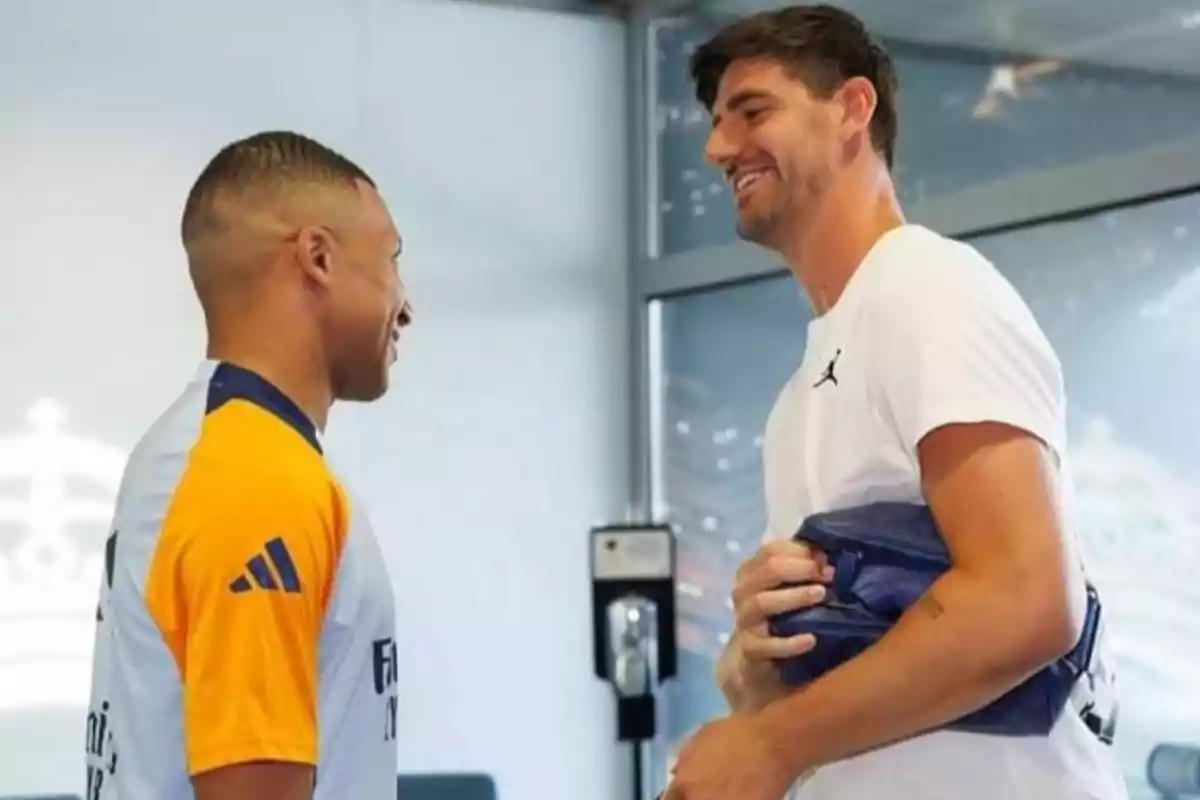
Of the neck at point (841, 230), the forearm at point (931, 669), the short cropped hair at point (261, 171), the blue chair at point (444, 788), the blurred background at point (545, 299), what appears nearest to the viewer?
the forearm at point (931, 669)

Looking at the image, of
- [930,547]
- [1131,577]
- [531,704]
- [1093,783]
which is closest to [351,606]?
[930,547]

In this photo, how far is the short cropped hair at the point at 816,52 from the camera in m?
1.40

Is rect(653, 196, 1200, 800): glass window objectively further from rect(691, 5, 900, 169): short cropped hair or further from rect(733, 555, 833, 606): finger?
rect(733, 555, 833, 606): finger

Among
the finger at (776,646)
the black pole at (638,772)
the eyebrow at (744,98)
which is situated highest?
the eyebrow at (744,98)

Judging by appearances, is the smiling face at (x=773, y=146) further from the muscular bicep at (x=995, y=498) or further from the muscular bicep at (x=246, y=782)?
the muscular bicep at (x=246, y=782)

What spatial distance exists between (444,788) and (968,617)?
89.1 inches

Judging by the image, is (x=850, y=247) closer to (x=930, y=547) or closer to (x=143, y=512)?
(x=930, y=547)

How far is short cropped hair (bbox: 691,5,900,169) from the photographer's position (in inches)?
55.0

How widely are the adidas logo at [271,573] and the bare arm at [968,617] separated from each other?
39 cm

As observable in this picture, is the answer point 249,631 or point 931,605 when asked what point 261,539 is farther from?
point 931,605

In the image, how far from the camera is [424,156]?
12.9 feet

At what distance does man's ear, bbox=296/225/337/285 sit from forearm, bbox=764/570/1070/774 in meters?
0.59

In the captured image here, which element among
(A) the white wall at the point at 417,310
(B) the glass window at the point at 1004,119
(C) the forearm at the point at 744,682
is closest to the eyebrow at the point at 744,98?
(C) the forearm at the point at 744,682

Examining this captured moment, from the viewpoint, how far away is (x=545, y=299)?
4051mm
